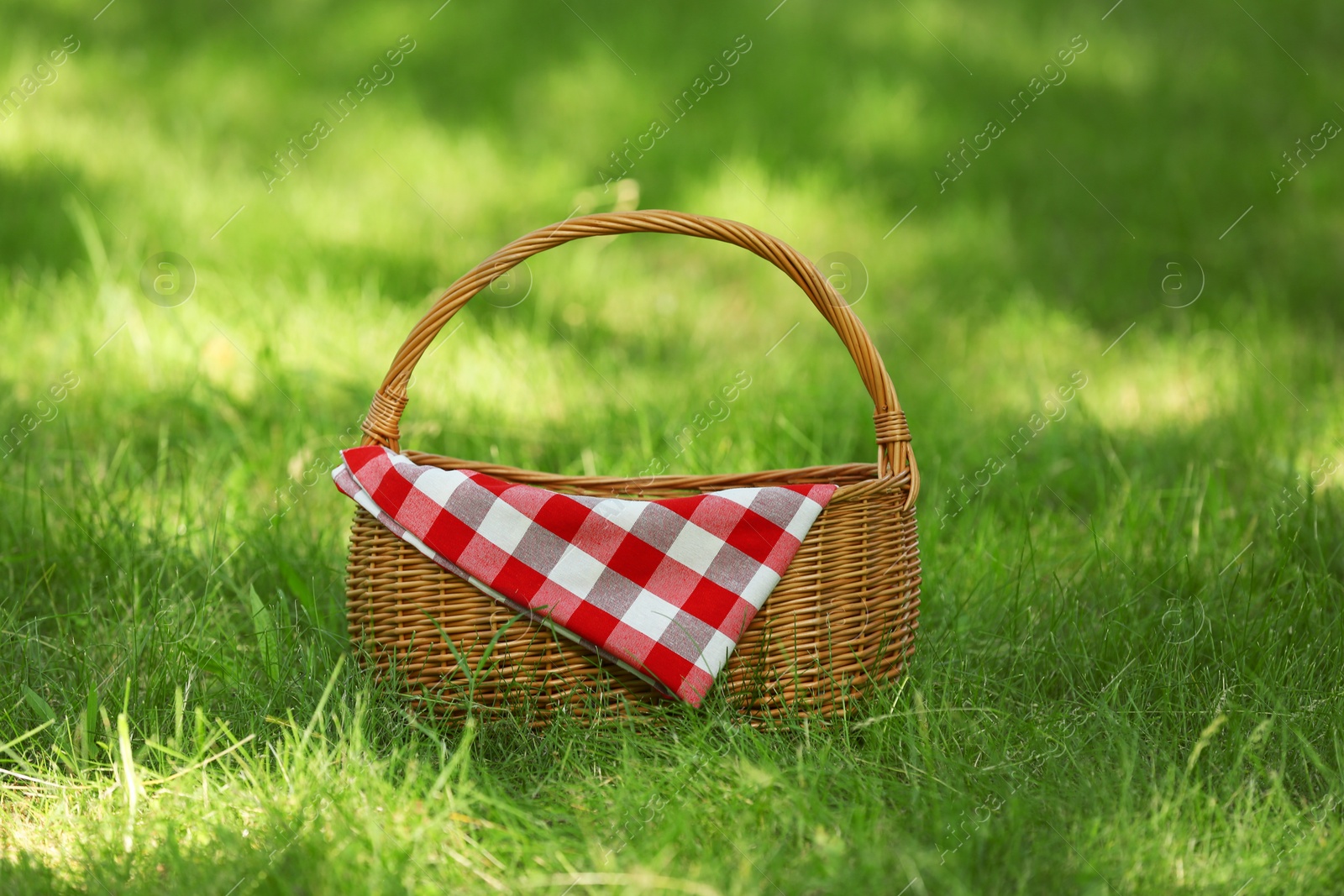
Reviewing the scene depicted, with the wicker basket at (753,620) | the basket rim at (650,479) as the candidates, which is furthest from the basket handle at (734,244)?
the basket rim at (650,479)

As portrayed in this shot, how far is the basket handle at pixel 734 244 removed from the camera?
1682 millimetres

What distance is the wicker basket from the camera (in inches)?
63.6

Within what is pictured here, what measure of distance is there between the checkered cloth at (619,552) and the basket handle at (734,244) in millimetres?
159

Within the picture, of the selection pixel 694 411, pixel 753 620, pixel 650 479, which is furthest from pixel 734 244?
pixel 694 411

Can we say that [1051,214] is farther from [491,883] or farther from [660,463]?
[491,883]

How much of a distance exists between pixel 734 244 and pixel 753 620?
59cm

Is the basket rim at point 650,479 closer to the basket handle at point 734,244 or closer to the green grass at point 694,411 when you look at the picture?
the basket handle at point 734,244

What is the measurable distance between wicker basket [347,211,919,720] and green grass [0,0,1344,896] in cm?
6

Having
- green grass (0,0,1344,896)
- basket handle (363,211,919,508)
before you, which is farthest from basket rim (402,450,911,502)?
green grass (0,0,1344,896)

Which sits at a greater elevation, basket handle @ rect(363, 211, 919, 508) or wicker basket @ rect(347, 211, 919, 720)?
basket handle @ rect(363, 211, 919, 508)

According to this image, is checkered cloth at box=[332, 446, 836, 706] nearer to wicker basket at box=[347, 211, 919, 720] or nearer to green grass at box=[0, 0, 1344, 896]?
wicker basket at box=[347, 211, 919, 720]

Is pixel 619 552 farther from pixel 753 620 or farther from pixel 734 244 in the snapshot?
pixel 734 244

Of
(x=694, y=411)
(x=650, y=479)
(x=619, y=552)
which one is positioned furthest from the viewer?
(x=694, y=411)

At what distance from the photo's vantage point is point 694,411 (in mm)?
2742
